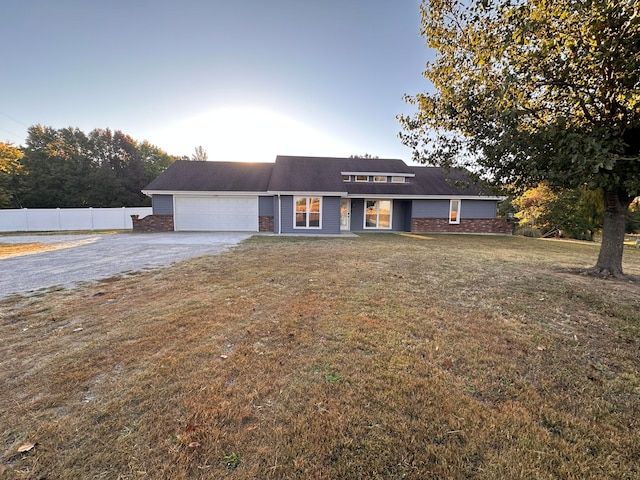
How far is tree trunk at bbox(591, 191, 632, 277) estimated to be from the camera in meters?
6.20

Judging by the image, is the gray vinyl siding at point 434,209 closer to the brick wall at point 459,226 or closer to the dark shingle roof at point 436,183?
the brick wall at point 459,226

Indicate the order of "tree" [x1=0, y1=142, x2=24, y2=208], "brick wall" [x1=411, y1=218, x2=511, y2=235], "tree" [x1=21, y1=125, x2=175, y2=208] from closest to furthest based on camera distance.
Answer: "brick wall" [x1=411, y1=218, x2=511, y2=235], "tree" [x1=0, y1=142, x2=24, y2=208], "tree" [x1=21, y1=125, x2=175, y2=208]

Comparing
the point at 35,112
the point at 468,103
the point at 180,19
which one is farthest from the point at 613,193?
the point at 35,112

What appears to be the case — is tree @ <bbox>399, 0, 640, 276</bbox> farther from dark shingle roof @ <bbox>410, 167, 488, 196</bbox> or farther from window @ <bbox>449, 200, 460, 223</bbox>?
window @ <bbox>449, 200, 460, 223</bbox>

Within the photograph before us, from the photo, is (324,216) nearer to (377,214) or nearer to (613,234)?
(377,214)

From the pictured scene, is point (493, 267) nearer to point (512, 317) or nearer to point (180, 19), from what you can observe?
point (512, 317)

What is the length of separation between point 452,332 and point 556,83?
5155 mm

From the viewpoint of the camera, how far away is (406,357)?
278 centimetres

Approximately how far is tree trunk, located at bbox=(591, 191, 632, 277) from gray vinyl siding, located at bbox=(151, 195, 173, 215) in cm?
1831

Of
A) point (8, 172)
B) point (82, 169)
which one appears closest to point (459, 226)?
point (82, 169)

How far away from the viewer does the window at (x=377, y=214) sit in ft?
57.6

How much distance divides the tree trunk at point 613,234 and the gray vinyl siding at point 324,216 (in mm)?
10272

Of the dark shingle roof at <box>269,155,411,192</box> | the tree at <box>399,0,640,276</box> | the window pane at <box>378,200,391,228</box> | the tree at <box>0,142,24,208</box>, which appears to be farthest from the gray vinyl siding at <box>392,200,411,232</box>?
the tree at <box>0,142,24,208</box>

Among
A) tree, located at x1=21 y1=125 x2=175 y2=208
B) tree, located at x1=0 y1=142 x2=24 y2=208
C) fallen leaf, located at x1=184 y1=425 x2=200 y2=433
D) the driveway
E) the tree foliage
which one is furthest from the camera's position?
tree, located at x1=21 y1=125 x2=175 y2=208
